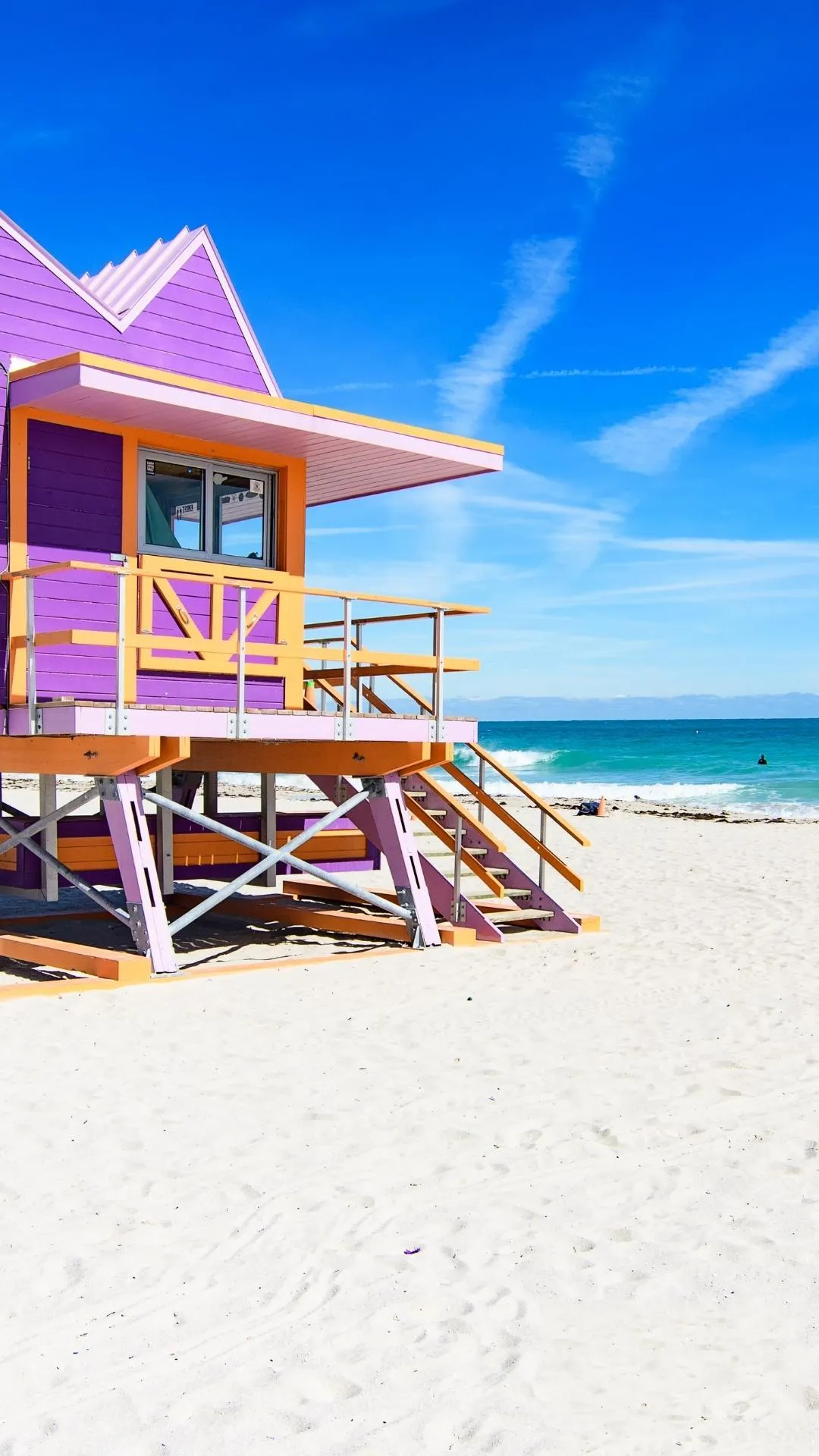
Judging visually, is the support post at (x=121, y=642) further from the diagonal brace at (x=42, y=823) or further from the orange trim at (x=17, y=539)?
the orange trim at (x=17, y=539)

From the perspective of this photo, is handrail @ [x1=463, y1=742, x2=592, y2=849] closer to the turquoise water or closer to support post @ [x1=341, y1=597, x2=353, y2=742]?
support post @ [x1=341, y1=597, x2=353, y2=742]

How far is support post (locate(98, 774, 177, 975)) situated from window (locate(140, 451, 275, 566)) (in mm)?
2638

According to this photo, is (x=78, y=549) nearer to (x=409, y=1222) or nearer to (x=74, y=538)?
(x=74, y=538)

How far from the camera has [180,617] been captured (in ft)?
39.0

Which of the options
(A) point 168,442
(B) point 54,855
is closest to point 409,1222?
(B) point 54,855

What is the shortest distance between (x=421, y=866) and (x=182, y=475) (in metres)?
4.28

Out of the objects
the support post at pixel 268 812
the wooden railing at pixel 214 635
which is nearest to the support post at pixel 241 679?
the wooden railing at pixel 214 635

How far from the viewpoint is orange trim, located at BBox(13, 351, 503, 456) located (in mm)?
10406

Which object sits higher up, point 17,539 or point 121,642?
point 17,539

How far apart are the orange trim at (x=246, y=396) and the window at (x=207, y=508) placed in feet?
2.89

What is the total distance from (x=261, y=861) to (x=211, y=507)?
3353 millimetres

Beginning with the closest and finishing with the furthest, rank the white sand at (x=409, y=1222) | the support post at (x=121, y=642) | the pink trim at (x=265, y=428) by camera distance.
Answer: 1. the white sand at (x=409, y=1222)
2. the support post at (x=121, y=642)
3. the pink trim at (x=265, y=428)

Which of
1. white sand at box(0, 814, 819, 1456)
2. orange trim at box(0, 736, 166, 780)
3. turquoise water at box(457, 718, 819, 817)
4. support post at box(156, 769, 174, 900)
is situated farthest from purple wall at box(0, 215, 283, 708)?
turquoise water at box(457, 718, 819, 817)

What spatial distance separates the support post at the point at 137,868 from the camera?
1016cm
